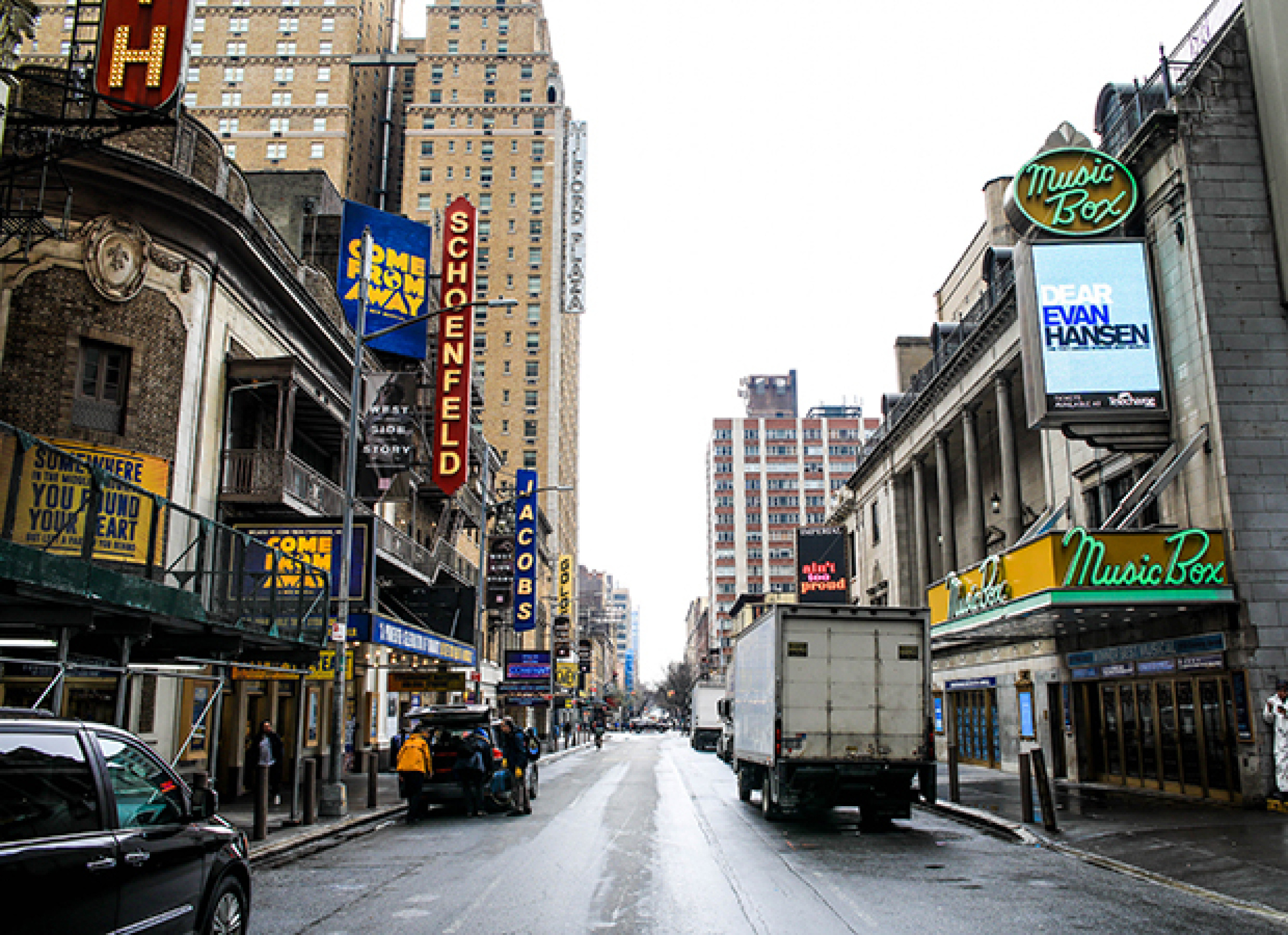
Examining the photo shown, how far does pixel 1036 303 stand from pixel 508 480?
66.3 metres

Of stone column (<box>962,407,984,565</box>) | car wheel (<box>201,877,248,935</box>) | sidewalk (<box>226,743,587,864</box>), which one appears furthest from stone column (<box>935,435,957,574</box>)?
car wheel (<box>201,877,248,935</box>)

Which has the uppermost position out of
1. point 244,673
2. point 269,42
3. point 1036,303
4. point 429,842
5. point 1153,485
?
point 269,42

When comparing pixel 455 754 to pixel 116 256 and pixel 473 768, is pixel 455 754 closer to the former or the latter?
pixel 473 768

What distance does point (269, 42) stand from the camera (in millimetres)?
96688

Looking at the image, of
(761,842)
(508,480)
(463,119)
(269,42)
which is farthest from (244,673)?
(269,42)

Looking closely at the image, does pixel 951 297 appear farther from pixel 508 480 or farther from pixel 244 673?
pixel 508 480

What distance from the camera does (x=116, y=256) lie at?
18.4 metres

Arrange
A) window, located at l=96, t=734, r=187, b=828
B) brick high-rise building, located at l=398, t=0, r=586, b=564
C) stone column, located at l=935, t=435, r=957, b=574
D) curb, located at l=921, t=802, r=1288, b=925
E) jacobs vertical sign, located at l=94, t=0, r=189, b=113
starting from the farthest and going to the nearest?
brick high-rise building, located at l=398, t=0, r=586, b=564 < stone column, located at l=935, t=435, r=957, b=574 < jacobs vertical sign, located at l=94, t=0, r=189, b=113 < curb, located at l=921, t=802, r=1288, b=925 < window, located at l=96, t=734, r=187, b=828

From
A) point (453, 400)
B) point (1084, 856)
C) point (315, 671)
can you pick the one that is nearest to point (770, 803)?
point (1084, 856)

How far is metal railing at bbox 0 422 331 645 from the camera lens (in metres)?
8.78

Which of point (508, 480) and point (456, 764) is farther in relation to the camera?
point (508, 480)

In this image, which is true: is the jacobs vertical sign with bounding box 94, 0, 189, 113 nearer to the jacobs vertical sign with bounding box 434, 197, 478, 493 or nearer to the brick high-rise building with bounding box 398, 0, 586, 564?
the jacobs vertical sign with bounding box 434, 197, 478, 493

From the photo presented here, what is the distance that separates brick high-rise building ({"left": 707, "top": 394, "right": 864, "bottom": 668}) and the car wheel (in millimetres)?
144573

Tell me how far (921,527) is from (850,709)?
2635 cm
